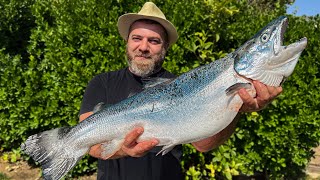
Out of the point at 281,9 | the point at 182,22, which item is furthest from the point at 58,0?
the point at 281,9

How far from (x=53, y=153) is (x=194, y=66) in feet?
10.4

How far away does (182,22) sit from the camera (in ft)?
19.8

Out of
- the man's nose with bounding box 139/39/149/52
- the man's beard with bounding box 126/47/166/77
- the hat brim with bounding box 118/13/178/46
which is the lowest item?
the man's beard with bounding box 126/47/166/77

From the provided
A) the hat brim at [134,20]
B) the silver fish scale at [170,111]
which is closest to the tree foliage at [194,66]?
the hat brim at [134,20]

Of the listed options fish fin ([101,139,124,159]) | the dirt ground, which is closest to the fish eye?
fish fin ([101,139,124,159])

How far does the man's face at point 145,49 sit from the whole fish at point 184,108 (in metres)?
0.64

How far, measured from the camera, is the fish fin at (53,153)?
3191 mm

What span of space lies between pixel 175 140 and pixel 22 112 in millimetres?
4556

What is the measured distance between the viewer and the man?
3.61 meters

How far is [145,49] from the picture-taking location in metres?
3.77

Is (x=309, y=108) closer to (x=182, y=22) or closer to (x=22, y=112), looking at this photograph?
(x=182, y=22)

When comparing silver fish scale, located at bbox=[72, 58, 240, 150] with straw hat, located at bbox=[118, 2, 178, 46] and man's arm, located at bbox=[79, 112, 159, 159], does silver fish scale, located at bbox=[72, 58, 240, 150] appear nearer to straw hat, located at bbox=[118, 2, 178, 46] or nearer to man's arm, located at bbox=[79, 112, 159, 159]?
man's arm, located at bbox=[79, 112, 159, 159]

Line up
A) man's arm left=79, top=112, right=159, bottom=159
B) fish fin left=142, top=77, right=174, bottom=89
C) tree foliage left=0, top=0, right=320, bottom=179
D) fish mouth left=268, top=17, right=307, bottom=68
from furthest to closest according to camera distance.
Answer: tree foliage left=0, top=0, right=320, bottom=179
fish fin left=142, top=77, right=174, bottom=89
man's arm left=79, top=112, right=159, bottom=159
fish mouth left=268, top=17, right=307, bottom=68

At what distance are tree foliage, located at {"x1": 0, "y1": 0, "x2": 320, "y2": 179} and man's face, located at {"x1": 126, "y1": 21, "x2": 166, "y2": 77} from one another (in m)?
1.98
